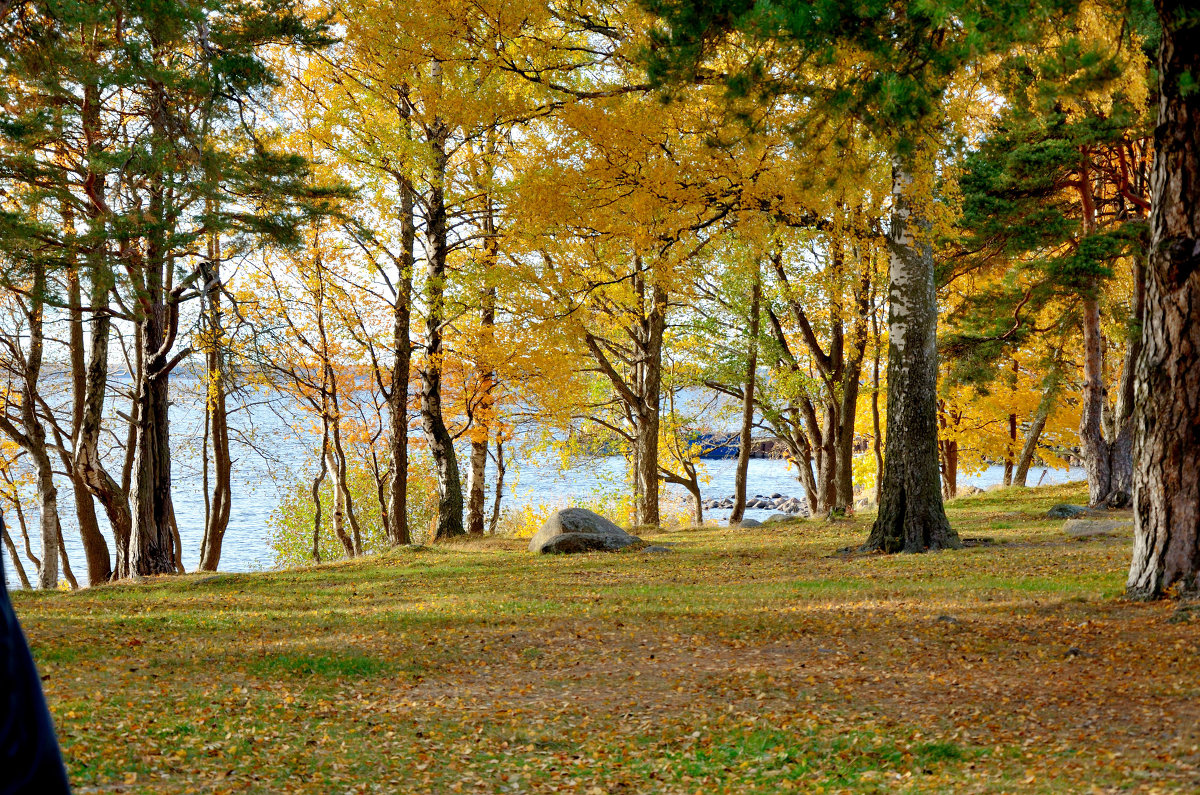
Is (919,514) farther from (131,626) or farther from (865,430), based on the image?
(865,430)

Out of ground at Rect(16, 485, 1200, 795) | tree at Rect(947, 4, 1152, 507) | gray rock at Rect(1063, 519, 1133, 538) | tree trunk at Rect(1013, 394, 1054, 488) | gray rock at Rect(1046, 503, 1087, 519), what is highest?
tree at Rect(947, 4, 1152, 507)

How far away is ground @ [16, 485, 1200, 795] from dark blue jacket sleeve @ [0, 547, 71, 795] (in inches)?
152

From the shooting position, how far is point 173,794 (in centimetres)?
399

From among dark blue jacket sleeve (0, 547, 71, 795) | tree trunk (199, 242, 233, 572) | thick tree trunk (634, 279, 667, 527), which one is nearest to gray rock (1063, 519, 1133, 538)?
thick tree trunk (634, 279, 667, 527)

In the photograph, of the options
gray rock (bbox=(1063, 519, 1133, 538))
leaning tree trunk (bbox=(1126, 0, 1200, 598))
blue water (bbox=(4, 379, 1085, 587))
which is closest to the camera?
leaning tree trunk (bbox=(1126, 0, 1200, 598))

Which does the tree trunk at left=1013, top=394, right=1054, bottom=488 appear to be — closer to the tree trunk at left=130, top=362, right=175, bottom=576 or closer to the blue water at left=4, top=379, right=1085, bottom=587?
the blue water at left=4, top=379, right=1085, bottom=587

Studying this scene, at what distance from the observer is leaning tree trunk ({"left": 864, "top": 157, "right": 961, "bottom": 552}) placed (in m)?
11.0

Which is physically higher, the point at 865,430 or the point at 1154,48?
the point at 1154,48

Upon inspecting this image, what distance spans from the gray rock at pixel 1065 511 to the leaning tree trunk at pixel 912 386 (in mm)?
4890

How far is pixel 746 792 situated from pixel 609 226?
8145 millimetres

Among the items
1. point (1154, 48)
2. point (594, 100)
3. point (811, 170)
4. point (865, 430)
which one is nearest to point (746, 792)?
point (811, 170)

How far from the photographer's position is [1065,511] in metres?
15.2

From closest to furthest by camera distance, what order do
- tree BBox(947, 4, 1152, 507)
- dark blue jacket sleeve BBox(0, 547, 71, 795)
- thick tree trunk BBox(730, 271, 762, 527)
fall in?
1. dark blue jacket sleeve BBox(0, 547, 71, 795)
2. tree BBox(947, 4, 1152, 507)
3. thick tree trunk BBox(730, 271, 762, 527)

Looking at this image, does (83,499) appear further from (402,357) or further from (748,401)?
(748,401)
